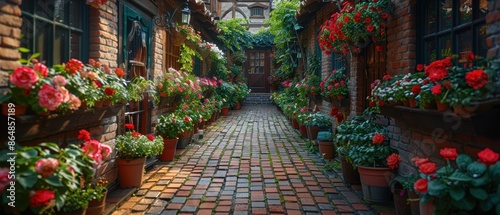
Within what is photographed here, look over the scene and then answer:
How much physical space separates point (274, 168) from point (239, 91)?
989 cm

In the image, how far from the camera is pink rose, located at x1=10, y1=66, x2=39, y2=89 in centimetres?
227

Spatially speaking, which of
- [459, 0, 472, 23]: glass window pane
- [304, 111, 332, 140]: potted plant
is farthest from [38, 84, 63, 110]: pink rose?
[304, 111, 332, 140]: potted plant

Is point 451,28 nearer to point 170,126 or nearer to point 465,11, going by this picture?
point 465,11

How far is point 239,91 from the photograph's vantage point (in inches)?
615

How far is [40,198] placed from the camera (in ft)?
7.00

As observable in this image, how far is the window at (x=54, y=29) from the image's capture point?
309 cm

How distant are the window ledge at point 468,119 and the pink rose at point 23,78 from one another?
2.66 metres

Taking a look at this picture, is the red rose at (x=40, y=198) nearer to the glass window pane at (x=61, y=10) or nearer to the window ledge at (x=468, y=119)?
the glass window pane at (x=61, y=10)

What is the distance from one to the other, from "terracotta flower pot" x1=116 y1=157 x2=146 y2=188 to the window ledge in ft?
10.1

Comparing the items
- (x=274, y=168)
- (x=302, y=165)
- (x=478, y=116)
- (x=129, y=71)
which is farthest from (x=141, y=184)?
(x=478, y=116)

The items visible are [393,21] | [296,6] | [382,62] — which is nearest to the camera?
[393,21]

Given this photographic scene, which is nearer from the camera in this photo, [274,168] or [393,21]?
[393,21]

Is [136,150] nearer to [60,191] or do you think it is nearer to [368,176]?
[60,191]

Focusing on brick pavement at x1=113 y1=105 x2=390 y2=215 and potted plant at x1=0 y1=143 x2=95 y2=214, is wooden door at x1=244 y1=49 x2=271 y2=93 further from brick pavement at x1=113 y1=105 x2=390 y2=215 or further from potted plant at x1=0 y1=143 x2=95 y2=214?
potted plant at x1=0 y1=143 x2=95 y2=214
